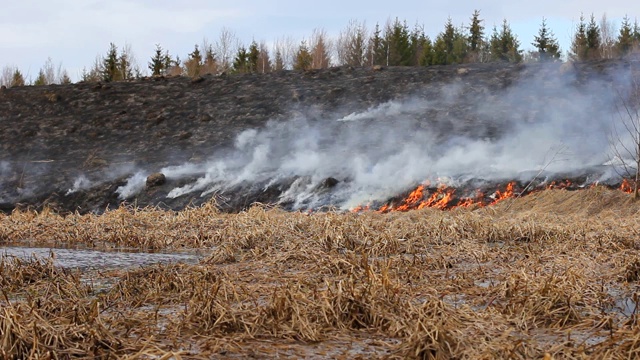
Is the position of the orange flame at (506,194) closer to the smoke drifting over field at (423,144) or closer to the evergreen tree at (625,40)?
the smoke drifting over field at (423,144)

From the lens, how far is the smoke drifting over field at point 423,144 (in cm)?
1703

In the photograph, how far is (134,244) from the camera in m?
9.96

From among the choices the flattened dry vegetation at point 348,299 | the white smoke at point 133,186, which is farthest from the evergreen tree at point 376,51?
the flattened dry vegetation at point 348,299

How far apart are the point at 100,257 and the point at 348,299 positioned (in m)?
4.82

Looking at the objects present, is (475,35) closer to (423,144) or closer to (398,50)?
(398,50)

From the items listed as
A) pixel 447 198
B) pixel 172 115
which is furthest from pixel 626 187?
pixel 172 115

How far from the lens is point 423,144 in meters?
19.5

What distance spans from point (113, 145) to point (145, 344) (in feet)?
67.4

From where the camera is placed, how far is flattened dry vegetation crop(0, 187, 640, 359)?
12.2ft

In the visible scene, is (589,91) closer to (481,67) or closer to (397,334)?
(481,67)

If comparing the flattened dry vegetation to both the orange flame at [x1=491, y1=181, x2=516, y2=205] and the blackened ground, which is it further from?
the blackened ground

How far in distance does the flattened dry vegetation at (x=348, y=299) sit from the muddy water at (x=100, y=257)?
1.98 ft

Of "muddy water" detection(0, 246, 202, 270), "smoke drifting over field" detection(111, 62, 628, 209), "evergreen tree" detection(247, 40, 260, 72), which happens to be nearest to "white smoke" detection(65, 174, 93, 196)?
"smoke drifting over field" detection(111, 62, 628, 209)

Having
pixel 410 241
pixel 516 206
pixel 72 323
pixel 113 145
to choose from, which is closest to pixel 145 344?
pixel 72 323
